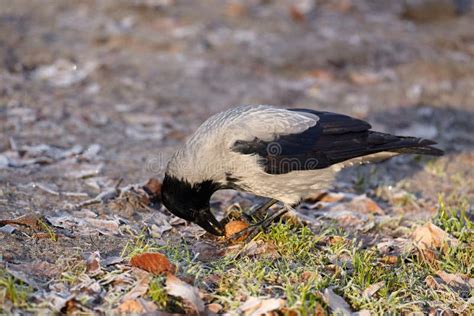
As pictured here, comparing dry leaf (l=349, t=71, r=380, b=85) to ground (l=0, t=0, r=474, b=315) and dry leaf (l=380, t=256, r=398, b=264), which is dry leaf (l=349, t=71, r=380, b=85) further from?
dry leaf (l=380, t=256, r=398, b=264)

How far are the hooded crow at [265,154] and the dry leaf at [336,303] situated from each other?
1.14 meters

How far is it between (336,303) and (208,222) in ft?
4.16

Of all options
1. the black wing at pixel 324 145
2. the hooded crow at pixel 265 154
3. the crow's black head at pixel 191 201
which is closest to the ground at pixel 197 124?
the crow's black head at pixel 191 201

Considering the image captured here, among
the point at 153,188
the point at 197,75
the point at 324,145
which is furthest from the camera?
the point at 197,75

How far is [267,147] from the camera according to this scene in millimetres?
5020

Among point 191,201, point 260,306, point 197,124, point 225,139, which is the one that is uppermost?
point 225,139

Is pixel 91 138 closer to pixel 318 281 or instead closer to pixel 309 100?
pixel 309 100

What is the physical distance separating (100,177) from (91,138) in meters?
1.16

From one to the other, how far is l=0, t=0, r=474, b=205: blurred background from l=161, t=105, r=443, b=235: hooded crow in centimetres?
127

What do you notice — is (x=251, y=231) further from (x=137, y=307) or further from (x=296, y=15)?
(x=296, y=15)

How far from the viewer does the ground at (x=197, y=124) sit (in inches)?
162

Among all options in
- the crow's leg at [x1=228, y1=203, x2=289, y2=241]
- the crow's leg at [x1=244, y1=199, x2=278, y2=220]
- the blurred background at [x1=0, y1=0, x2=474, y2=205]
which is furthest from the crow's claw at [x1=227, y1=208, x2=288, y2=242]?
the blurred background at [x1=0, y1=0, x2=474, y2=205]

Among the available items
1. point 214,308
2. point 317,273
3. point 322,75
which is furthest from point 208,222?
point 322,75

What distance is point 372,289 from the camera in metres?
4.23
